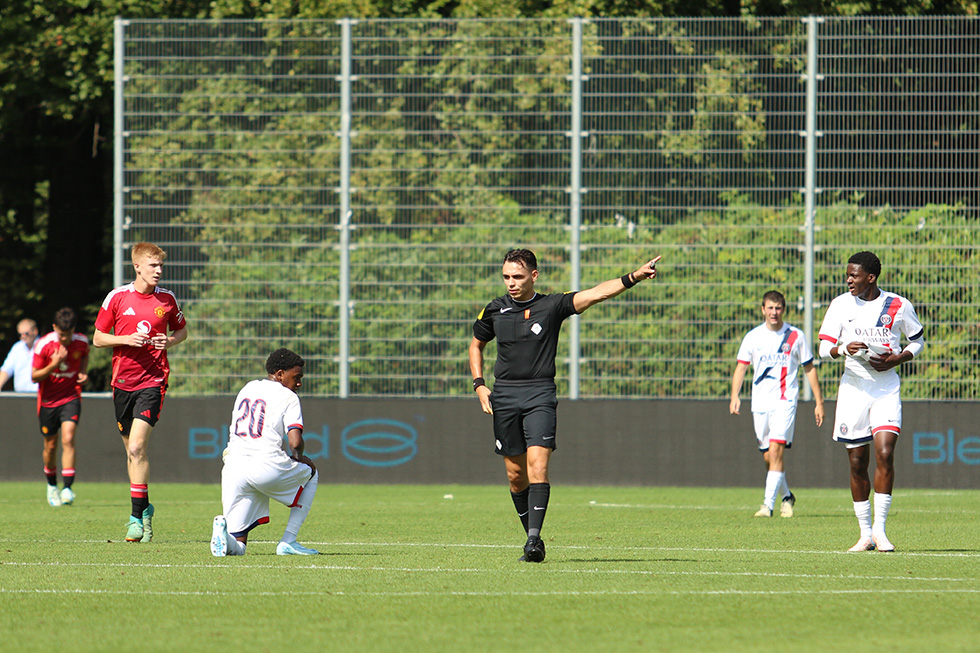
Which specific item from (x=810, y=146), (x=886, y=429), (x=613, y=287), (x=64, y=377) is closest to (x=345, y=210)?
(x=64, y=377)

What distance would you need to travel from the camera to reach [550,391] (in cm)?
988

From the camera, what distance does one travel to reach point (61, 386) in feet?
54.9

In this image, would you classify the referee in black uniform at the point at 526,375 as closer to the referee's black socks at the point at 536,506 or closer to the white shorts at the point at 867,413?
the referee's black socks at the point at 536,506

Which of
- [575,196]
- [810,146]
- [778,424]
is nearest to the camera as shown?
[778,424]

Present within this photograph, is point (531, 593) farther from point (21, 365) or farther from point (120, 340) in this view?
point (21, 365)

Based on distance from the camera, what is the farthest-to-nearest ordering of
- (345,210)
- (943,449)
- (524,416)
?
(345,210) < (943,449) < (524,416)

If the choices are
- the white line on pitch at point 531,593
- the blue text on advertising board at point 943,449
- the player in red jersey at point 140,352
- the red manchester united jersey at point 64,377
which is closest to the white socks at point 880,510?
the white line on pitch at point 531,593

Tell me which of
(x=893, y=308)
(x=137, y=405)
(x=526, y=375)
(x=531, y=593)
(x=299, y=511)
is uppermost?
(x=893, y=308)

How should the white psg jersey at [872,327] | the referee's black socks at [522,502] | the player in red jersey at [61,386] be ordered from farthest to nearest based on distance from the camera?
the player in red jersey at [61,386]
the white psg jersey at [872,327]
the referee's black socks at [522,502]

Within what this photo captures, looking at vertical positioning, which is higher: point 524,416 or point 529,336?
point 529,336

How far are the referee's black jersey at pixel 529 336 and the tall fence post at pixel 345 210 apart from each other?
1031 cm

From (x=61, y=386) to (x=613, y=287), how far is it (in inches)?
363

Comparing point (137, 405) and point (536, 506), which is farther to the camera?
point (137, 405)

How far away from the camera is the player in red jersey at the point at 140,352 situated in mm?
11516
